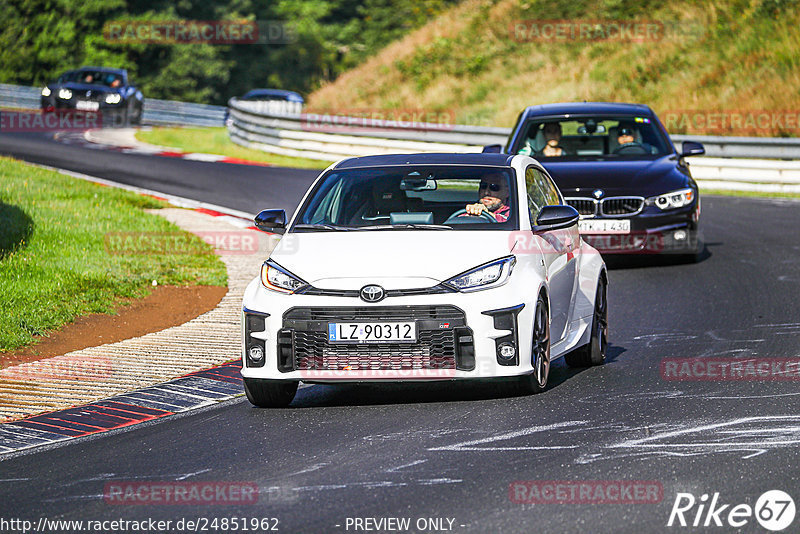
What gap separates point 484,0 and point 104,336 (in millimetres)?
35866

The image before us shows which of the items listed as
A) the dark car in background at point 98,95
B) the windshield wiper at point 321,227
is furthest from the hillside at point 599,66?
the windshield wiper at point 321,227

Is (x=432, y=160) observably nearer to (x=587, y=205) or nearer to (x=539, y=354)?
(x=539, y=354)

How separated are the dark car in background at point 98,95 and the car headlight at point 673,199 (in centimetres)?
2731

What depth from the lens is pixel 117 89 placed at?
3984 cm

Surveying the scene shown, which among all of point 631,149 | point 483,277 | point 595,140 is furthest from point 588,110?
point 483,277

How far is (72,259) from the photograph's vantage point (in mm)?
14016

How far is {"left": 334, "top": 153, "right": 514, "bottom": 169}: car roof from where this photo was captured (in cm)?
920

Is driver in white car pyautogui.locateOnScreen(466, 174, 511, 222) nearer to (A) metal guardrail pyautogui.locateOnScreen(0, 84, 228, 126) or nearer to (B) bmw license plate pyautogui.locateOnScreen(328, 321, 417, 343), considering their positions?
(B) bmw license plate pyautogui.locateOnScreen(328, 321, 417, 343)

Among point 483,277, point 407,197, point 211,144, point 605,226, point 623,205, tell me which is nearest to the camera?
point 483,277

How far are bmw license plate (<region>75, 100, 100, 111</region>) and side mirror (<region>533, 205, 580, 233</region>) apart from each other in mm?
31942

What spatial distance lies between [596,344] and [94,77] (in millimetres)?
33074

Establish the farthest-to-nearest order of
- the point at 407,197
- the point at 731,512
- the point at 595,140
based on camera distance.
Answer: the point at 595,140
the point at 407,197
the point at 731,512

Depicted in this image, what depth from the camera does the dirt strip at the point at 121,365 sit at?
8.84 m

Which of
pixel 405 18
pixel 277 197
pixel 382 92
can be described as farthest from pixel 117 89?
pixel 405 18
